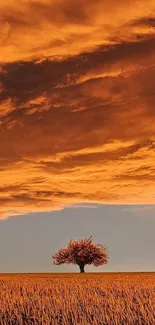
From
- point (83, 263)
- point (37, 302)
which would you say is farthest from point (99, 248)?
point (37, 302)

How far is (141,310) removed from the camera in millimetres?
15273

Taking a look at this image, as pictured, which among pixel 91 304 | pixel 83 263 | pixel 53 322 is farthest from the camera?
pixel 83 263

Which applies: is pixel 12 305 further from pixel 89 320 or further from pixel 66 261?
pixel 66 261

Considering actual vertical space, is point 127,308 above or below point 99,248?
below

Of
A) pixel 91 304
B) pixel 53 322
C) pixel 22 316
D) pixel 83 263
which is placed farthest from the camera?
pixel 83 263

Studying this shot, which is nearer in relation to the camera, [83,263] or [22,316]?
[22,316]

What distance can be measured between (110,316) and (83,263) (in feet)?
216

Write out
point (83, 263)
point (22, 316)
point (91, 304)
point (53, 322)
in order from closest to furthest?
1. point (53, 322)
2. point (22, 316)
3. point (91, 304)
4. point (83, 263)

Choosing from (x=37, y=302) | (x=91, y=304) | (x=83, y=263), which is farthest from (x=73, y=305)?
(x=83, y=263)

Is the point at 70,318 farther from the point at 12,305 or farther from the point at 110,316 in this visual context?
the point at 12,305

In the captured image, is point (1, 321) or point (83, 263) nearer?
point (1, 321)

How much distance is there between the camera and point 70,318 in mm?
15586

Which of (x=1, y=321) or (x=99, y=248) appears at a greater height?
(x=99, y=248)

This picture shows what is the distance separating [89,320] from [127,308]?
1.32m
